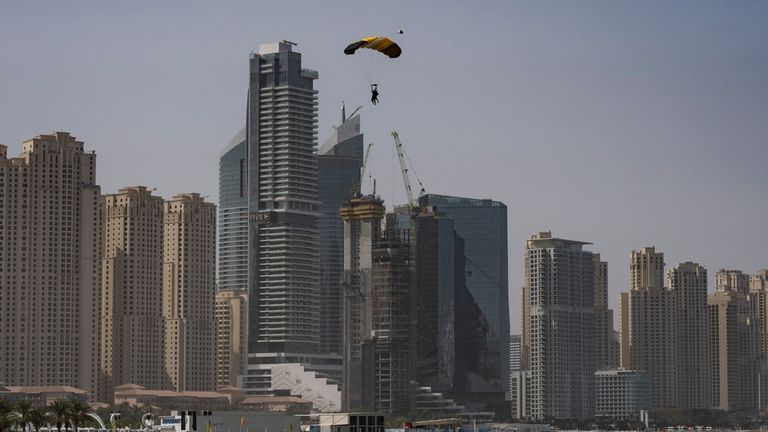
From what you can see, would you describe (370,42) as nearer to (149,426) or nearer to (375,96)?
(375,96)

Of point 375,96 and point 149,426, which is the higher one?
point 375,96

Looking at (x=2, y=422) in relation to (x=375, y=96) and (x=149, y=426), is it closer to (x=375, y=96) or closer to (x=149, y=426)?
(x=149, y=426)

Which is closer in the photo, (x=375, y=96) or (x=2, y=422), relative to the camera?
(x=375, y=96)

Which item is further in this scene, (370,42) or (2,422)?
(2,422)

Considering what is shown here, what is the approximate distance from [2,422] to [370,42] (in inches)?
3138

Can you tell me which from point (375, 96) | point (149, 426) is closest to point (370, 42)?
point (375, 96)

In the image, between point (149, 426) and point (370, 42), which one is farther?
point (149, 426)

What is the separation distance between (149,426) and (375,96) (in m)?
71.8

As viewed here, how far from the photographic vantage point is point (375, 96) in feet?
460

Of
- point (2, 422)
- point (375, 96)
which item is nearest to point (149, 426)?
point (2, 422)

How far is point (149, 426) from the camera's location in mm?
197875

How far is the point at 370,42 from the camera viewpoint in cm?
13950

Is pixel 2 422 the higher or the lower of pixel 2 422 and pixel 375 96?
the lower
